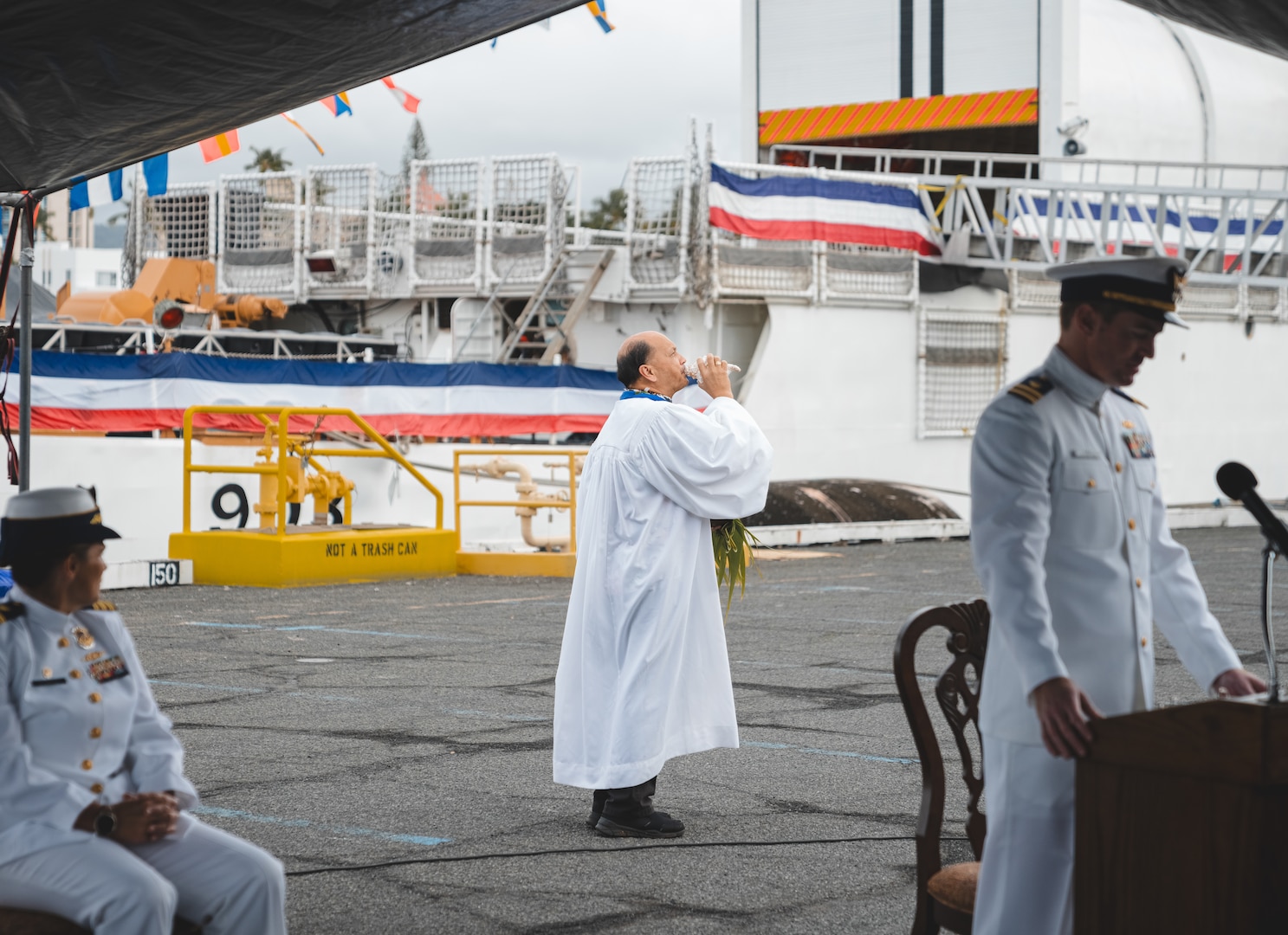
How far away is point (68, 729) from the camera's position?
3346 mm

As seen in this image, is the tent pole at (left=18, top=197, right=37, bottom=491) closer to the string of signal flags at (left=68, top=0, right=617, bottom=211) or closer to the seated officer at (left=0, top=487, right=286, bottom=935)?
the seated officer at (left=0, top=487, right=286, bottom=935)

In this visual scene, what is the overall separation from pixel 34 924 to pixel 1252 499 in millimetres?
2651

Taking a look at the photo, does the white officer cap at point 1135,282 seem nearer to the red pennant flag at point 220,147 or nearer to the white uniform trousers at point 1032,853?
the white uniform trousers at point 1032,853

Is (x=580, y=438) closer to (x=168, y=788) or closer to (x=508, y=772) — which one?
(x=508, y=772)

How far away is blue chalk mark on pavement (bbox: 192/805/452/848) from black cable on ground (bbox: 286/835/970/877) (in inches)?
9.3

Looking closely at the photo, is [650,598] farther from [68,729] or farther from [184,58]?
[68,729]

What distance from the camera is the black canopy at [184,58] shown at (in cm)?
440

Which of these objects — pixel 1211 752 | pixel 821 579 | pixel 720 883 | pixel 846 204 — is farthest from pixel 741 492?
pixel 846 204

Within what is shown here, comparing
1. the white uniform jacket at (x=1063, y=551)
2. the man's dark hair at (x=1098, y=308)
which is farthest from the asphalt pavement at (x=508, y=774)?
the man's dark hair at (x=1098, y=308)

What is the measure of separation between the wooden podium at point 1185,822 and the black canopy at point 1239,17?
221 centimetres

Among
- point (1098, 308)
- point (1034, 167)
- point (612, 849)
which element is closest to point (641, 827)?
point (612, 849)

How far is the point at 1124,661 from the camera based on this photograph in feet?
11.0

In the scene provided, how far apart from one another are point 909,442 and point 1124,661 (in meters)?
22.7

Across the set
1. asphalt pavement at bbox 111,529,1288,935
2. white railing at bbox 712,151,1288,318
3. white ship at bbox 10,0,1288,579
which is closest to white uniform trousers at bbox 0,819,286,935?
asphalt pavement at bbox 111,529,1288,935
